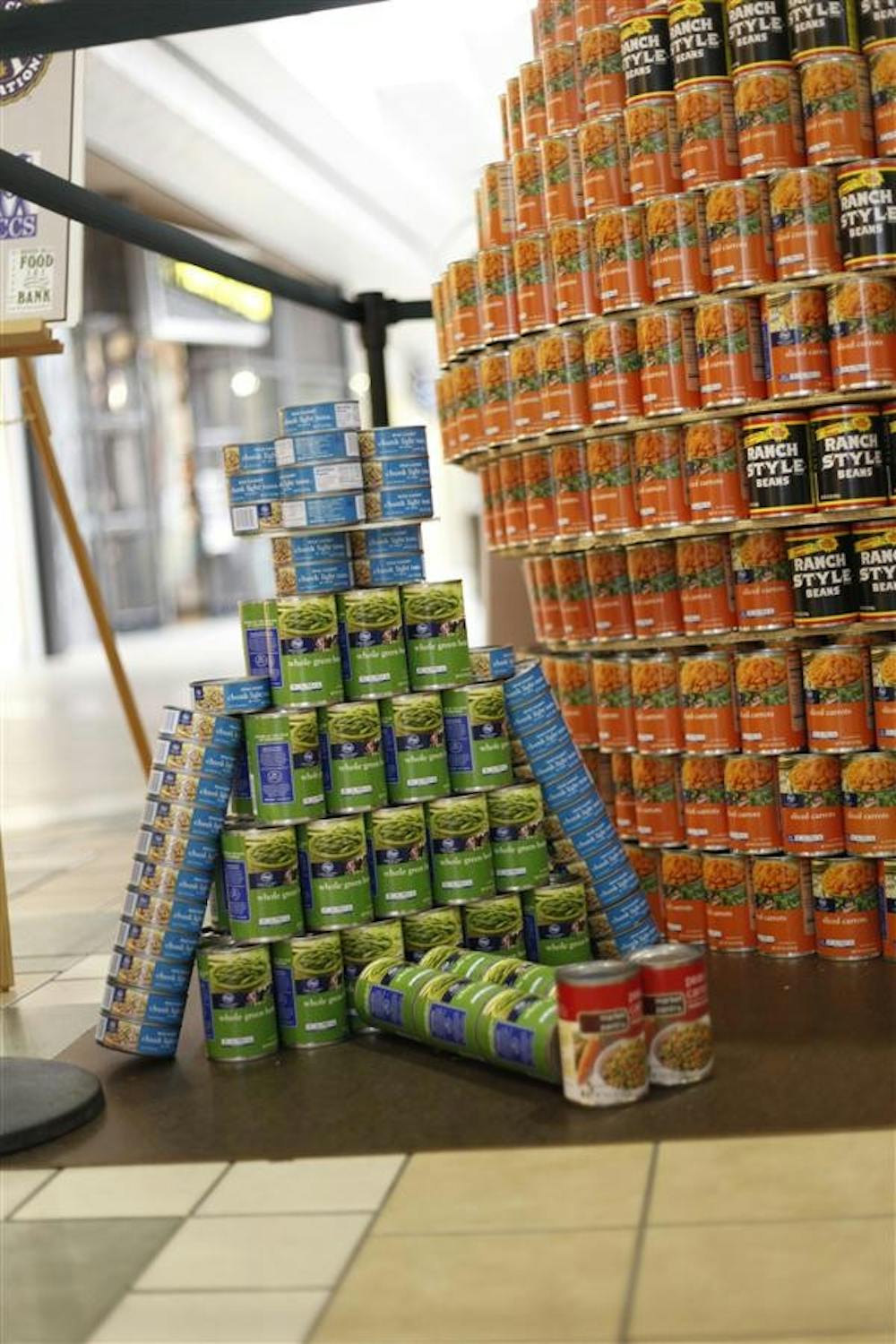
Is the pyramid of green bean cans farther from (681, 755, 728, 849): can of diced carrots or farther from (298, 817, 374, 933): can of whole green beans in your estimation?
(681, 755, 728, 849): can of diced carrots

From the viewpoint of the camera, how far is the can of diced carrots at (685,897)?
156 inches

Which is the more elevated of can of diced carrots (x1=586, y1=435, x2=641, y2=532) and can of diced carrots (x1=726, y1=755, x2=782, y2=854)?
can of diced carrots (x1=586, y1=435, x2=641, y2=532)

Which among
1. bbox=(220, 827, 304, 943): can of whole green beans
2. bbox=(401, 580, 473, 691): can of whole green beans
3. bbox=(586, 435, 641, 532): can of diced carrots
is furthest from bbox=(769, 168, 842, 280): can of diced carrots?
bbox=(220, 827, 304, 943): can of whole green beans

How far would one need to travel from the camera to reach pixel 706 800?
3.90 m

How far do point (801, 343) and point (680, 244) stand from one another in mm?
334

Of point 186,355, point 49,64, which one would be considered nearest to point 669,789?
point 49,64

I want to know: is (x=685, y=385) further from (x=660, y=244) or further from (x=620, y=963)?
(x=620, y=963)

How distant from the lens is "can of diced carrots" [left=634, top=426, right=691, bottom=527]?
3836 millimetres

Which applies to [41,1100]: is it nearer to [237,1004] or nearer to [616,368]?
[237,1004]

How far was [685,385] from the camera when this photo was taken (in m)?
3.77

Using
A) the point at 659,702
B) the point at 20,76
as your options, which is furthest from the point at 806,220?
the point at 20,76

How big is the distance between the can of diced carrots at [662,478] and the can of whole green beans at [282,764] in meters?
0.91

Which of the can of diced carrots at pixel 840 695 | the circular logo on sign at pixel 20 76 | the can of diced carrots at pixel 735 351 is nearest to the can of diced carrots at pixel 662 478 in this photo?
the can of diced carrots at pixel 735 351

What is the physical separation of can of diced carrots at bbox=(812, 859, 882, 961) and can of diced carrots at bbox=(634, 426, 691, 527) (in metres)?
0.80
